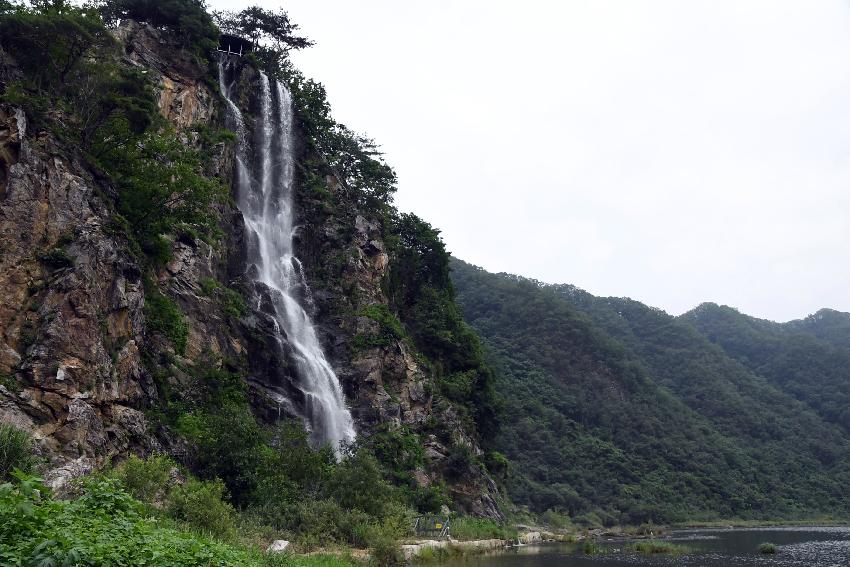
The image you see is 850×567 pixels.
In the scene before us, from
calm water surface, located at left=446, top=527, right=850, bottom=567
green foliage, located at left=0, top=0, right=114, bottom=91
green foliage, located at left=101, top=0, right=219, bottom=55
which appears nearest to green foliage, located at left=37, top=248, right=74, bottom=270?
green foliage, located at left=0, top=0, right=114, bottom=91

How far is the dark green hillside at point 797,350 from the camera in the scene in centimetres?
9950

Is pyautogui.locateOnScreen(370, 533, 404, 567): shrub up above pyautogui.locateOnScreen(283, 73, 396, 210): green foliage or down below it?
below

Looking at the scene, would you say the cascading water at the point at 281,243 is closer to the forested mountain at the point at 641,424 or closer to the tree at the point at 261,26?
the tree at the point at 261,26

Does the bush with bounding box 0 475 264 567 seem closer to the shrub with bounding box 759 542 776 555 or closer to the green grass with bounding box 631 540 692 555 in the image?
the green grass with bounding box 631 540 692 555

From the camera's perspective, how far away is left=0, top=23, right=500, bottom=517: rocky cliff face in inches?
760

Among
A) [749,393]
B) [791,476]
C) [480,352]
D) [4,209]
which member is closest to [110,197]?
[4,209]

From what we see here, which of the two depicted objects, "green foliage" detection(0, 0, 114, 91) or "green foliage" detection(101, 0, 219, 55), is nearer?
"green foliage" detection(0, 0, 114, 91)

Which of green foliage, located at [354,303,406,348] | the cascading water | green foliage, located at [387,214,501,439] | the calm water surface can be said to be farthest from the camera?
green foliage, located at [387,214,501,439]

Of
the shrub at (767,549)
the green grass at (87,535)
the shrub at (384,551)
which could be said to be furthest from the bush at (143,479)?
the shrub at (767,549)

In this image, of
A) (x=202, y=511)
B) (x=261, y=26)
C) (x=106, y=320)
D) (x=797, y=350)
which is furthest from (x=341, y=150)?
(x=797, y=350)

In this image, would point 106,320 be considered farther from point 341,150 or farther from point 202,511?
point 341,150

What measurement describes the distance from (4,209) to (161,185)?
6247 millimetres

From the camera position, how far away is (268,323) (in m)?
35.1

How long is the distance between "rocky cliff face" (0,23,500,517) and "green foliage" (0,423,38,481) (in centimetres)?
83
